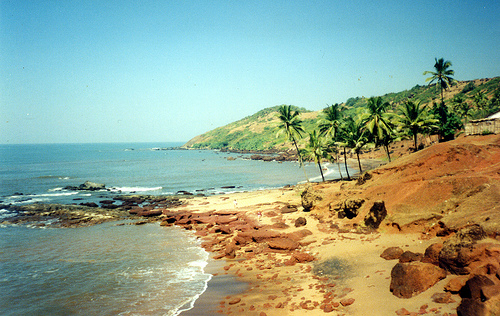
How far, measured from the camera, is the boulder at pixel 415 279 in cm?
918

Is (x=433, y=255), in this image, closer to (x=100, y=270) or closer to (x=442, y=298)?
(x=442, y=298)

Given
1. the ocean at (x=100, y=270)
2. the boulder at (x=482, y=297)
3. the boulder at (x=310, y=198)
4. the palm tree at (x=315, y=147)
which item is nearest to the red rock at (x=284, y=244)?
the ocean at (x=100, y=270)

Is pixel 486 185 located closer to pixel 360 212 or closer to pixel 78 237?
pixel 360 212

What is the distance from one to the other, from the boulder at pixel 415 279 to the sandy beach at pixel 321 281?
0.19 metres

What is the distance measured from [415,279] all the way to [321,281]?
4.43 metres

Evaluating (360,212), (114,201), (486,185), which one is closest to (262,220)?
(360,212)

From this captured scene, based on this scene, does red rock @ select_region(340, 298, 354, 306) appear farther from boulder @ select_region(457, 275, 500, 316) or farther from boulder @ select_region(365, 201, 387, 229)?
boulder @ select_region(365, 201, 387, 229)

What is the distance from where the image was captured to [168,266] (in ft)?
58.9

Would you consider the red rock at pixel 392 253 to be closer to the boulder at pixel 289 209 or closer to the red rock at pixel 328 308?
the red rock at pixel 328 308

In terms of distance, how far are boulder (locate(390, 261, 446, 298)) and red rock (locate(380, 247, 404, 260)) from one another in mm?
2948

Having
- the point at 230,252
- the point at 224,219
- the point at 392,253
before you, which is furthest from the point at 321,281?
the point at 224,219

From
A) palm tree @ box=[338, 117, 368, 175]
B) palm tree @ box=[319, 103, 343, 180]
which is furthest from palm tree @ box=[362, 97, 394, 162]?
palm tree @ box=[319, 103, 343, 180]

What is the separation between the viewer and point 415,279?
30.7 feet

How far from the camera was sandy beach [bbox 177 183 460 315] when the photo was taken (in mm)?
9758
